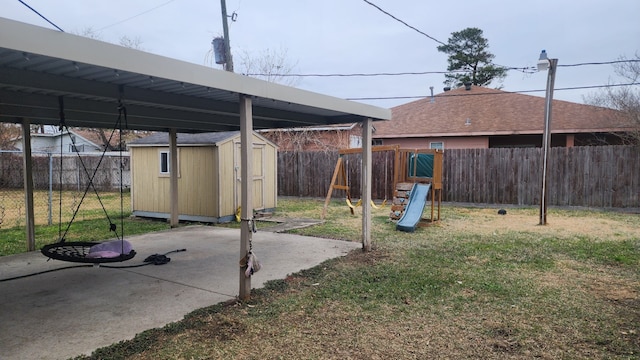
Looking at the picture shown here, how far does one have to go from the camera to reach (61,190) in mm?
9148

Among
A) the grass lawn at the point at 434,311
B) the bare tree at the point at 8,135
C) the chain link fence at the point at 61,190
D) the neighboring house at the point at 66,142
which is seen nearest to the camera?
the grass lawn at the point at 434,311

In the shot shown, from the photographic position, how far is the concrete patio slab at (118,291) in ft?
9.86

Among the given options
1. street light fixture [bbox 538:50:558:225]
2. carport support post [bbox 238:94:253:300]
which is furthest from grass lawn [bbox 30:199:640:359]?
street light fixture [bbox 538:50:558:225]

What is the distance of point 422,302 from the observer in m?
3.85

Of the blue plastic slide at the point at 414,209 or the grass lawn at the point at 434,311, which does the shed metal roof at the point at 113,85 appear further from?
the blue plastic slide at the point at 414,209

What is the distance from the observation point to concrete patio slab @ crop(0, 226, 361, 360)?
3006 mm

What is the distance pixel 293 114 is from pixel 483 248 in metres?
3.56

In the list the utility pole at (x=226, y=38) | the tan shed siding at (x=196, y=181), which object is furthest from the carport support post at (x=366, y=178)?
the utility pole at (x=226, y=38)

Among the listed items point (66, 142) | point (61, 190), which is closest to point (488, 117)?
point (61, 190)

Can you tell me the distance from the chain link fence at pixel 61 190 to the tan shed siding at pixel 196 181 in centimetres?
134

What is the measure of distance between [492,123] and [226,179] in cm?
1100

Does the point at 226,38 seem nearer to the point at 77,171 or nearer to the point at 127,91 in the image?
the point at 77,171

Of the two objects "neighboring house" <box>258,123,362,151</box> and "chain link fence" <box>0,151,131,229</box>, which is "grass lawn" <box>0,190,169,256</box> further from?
"neighboring house" <box>258,123,362,151</box>

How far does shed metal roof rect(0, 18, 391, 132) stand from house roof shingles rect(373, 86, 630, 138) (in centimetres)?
1078
